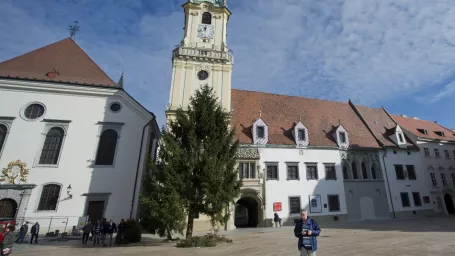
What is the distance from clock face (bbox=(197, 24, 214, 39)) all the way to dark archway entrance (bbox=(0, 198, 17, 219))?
2199cm

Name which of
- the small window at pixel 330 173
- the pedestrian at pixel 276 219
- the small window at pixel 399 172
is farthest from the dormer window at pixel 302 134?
the small window at pixel 399 172

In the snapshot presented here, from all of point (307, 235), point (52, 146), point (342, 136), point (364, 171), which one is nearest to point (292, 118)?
point (342, 136)

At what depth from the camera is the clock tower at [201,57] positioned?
2416 cm

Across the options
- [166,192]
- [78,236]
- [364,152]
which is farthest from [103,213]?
[364,152]

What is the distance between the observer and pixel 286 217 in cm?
2266

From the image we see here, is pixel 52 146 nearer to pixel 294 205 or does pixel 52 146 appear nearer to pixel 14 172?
pixel 14 172

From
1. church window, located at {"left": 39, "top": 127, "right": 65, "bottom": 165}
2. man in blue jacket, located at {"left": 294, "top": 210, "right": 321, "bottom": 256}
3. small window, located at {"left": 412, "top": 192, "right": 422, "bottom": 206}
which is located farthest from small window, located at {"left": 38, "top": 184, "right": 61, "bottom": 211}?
small window, located at {"left": 412, "top": 192, "right": 422, "bottom": 206}

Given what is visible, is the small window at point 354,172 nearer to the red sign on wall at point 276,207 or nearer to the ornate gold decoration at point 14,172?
the red sign on wall at point 276,207

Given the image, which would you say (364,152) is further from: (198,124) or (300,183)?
(198,124)

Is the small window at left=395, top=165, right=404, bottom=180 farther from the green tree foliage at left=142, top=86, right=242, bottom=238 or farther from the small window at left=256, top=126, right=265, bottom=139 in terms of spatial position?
the green tree foliage at left=142, top=86, right=242, bottom=238

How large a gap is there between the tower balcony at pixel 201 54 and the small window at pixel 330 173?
50.6 feet

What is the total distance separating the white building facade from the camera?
17000 mm

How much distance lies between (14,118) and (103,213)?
9926 mm

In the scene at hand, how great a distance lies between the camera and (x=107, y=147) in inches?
765
